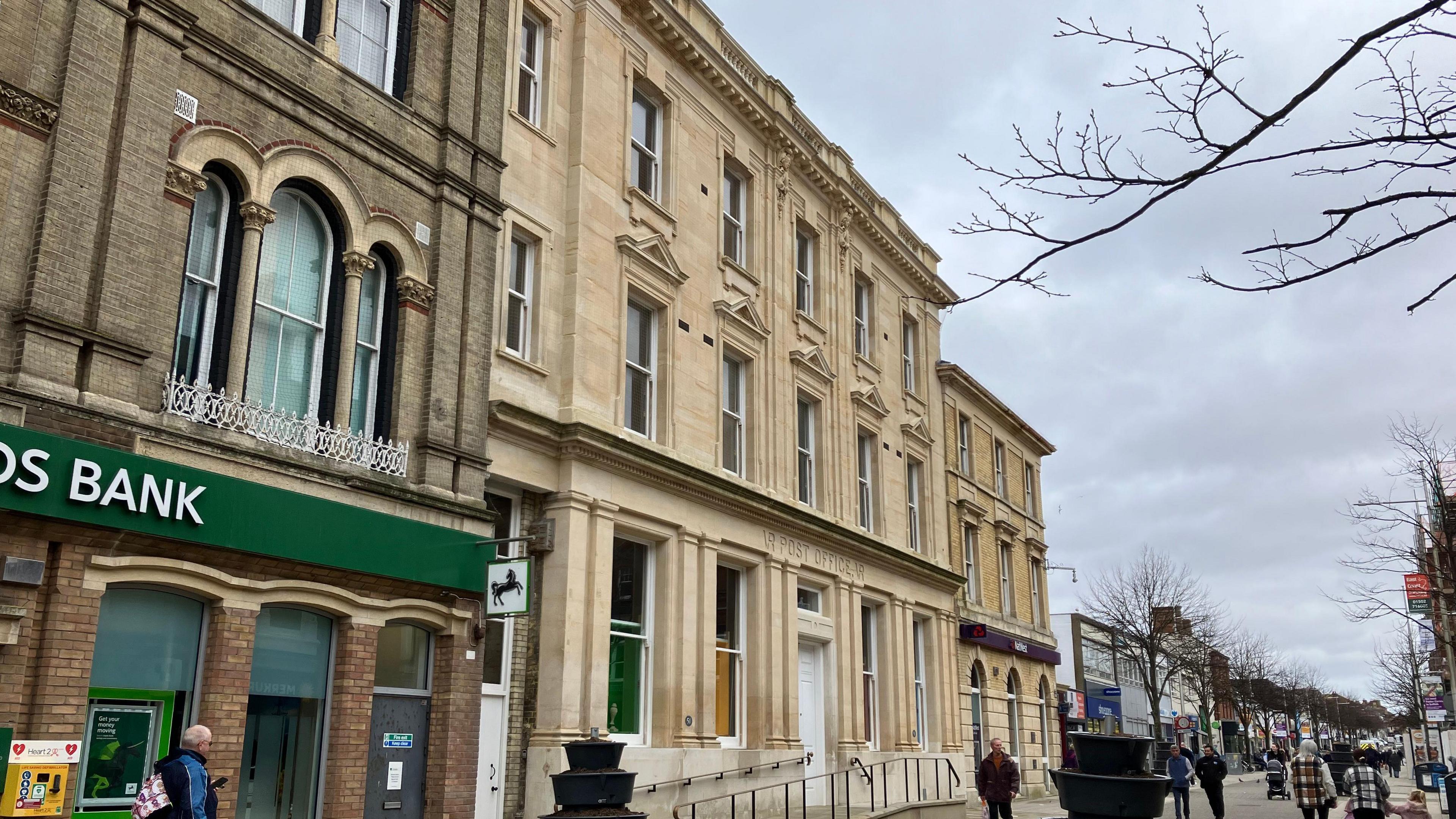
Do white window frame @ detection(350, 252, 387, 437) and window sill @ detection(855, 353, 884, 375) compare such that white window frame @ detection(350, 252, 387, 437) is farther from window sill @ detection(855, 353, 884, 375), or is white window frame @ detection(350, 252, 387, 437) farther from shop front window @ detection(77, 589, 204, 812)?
window sill @ detection(855, 353, 884, 375)

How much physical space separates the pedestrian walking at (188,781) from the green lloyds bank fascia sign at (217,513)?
98.8 inches

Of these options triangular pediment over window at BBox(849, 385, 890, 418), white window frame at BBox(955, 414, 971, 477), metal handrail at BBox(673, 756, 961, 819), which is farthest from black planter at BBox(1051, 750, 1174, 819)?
white window frame at BBox(955, 414, 971, 477)

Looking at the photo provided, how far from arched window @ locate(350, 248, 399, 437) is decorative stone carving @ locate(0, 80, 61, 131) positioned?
393cm

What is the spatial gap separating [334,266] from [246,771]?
5663 mm

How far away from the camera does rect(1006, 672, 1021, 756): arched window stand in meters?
34.1

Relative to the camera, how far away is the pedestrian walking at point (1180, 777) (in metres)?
22.8

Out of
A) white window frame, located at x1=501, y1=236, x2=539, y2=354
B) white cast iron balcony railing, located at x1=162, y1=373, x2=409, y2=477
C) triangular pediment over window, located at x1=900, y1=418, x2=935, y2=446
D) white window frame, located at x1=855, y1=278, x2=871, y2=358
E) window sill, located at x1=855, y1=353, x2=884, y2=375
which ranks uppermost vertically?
white window frame, located at x1=855, y1=278, x2=871, y2=358

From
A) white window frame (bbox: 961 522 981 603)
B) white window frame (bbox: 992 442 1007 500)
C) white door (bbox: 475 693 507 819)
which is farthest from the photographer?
white window frame (bbox: 992 442 1007 500)

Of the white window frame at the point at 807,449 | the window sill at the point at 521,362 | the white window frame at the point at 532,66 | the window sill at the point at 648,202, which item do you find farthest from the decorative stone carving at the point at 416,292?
the white window frame at the point at 807,449

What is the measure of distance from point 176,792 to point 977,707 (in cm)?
2665

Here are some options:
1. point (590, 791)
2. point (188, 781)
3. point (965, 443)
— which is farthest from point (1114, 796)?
point (965, 443)

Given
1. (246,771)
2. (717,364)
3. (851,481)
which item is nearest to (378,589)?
(246,771)

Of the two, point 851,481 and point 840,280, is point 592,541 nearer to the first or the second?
point 851,481

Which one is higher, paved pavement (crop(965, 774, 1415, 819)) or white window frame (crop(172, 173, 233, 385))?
white window frame (crop(172, 173, 233, 385))
